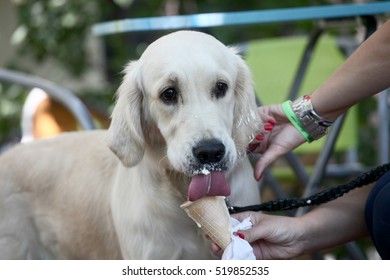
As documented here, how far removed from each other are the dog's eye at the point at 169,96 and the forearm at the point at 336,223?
0.57m

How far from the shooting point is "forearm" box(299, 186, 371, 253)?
236 cm

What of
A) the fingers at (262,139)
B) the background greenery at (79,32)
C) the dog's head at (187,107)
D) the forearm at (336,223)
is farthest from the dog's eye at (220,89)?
the background greenery at (79,32)

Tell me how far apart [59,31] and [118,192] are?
3.25m

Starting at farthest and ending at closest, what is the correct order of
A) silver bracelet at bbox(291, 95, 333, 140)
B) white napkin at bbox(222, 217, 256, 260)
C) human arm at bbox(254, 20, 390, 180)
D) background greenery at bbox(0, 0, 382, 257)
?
background greenery at bbox(0, 0, 382, 257) → silver bracelet at bbox(291, 95, 333, 140) → human arm at bbox(254, 20, 390, 180) → white napkin at bbox(222, 217, 256, 260)

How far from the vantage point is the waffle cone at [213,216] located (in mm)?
1958

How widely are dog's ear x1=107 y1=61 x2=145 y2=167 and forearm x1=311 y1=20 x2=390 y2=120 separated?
0.54 meters

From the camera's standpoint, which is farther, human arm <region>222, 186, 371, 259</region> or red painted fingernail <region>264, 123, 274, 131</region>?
red painted fingernail <region>264, 123, 274, 131</region>

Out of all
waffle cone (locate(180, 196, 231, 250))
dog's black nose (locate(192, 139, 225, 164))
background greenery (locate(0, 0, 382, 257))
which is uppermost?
background greenery (locate(0, 0, 382, 257))

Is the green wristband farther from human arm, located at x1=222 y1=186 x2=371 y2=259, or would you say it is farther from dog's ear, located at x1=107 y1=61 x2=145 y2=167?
dog's ear, located at x1=107 y1=61 x2=145 y2=167

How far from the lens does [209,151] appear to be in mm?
1958

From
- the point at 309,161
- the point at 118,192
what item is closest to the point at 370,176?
the point at 118,192

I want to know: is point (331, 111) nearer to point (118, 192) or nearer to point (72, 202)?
point (118, 192)

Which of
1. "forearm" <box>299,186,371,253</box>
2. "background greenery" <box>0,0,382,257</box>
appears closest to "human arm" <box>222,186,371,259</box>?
"forearm" <box>299,186,371,253</box>

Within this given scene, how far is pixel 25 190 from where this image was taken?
2.70 metres
